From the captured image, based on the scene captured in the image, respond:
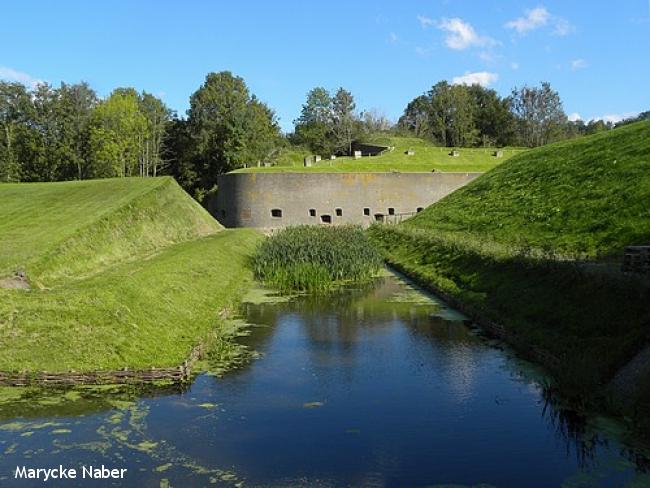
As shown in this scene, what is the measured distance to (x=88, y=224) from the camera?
18.4 m

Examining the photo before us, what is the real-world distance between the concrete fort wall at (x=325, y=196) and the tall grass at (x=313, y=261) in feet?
48.3

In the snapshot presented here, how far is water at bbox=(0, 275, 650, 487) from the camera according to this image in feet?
21.2

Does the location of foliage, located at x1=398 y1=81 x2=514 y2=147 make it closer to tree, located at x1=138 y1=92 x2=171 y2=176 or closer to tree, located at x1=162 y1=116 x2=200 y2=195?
tree, located at x1=162 y1=116 x2=200 y2=195

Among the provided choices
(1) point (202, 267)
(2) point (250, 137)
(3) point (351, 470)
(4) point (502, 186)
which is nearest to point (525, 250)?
(1) point (202, 267)

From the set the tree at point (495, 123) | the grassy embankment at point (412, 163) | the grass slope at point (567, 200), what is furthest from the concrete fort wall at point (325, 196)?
the tree at point (495, 123)

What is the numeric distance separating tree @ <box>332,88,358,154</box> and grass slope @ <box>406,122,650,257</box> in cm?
2572

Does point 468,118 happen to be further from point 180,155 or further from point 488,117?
point 180,155

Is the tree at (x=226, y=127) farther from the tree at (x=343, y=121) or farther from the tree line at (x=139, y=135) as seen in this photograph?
the tree at (x=343, y=121)

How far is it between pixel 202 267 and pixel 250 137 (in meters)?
29.1

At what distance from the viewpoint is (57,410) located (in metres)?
8.15

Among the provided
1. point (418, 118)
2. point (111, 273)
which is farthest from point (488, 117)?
point (111, 273)

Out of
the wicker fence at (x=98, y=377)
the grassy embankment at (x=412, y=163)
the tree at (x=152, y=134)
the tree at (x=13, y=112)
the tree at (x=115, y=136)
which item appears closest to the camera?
the wicker fence at (x=98, y=377)

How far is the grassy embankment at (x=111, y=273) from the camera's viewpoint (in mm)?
9852

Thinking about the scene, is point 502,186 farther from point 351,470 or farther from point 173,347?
point 351,470
